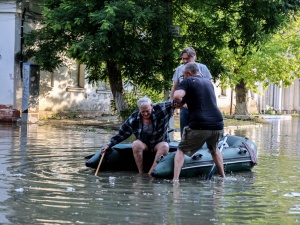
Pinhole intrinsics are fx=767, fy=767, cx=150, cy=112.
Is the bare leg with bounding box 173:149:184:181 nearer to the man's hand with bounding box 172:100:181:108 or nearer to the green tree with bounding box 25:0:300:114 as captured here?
the man's hand with bounding box 172:100:181:108

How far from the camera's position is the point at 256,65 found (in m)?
33.1

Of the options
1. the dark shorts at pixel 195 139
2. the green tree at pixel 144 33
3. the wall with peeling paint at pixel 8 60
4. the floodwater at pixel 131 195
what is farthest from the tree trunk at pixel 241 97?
the dark shorts at pixel 195 139

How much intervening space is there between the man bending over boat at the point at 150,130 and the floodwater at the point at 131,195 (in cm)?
39

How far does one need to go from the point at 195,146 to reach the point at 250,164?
177cm

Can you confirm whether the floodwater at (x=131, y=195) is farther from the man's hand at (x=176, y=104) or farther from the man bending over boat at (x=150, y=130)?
the man's hand at (x=176, y=104)

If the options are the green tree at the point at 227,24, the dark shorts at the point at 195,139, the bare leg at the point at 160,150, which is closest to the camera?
the dark shorts at the point at 195,139

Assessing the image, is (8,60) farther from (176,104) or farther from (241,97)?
(176,104)

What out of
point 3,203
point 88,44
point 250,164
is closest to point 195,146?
point 250,164

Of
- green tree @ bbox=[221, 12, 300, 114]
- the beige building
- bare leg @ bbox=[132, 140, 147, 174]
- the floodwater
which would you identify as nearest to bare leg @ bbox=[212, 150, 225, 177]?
the floodwater

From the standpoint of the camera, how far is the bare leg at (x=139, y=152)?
10898 millimetres

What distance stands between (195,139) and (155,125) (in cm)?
82

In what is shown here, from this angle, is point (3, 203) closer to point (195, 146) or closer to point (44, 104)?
point (195, 146)

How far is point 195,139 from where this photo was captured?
10.2m

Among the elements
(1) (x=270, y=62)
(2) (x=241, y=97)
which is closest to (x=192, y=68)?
(1) (x=270, y=62)
